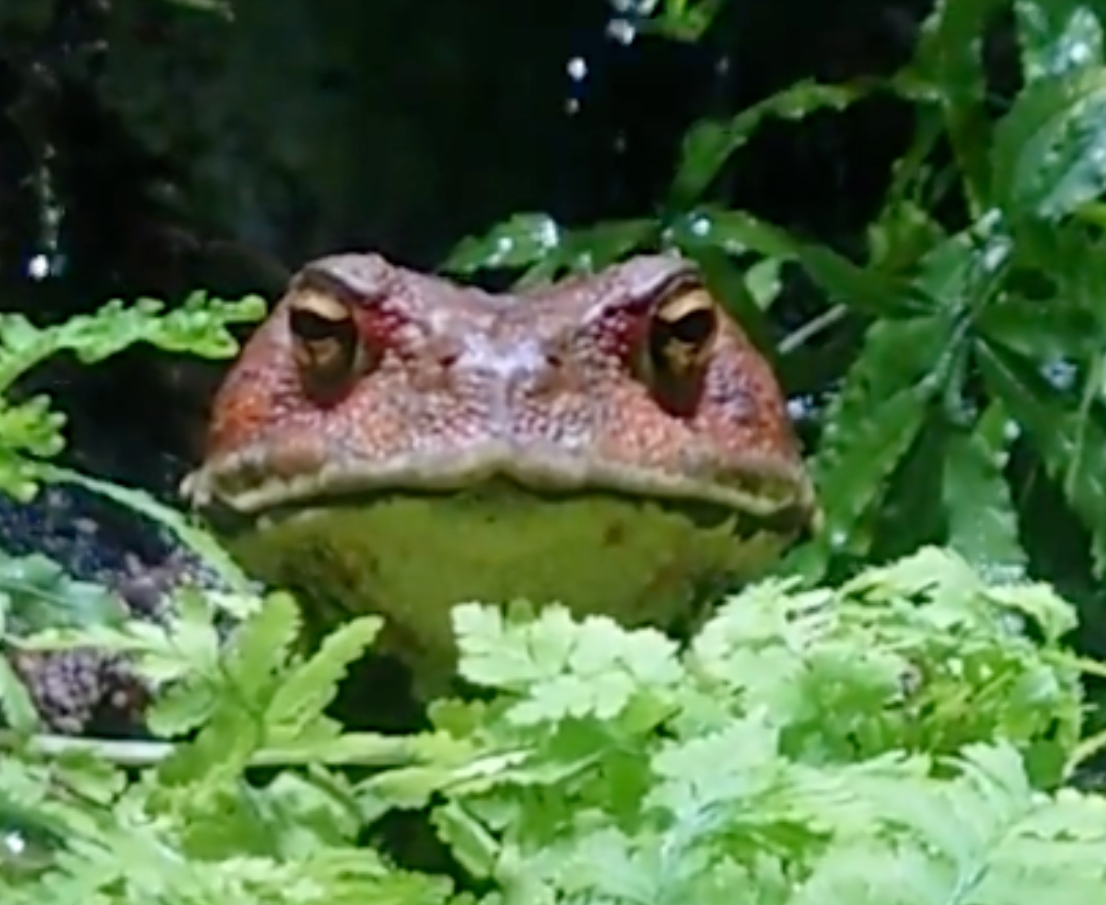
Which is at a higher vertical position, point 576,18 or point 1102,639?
point 576,18

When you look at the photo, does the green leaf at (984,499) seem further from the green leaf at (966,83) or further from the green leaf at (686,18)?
the green leaf at (686,18)

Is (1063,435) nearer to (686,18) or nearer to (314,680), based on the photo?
(686,18)

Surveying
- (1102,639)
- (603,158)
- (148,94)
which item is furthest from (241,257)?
(1102,639)

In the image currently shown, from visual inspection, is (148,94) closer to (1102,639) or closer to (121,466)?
(121,466)

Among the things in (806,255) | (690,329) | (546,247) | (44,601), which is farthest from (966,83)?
(44,601)

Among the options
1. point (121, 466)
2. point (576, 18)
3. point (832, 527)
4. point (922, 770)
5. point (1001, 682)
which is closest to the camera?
point (922, 770)

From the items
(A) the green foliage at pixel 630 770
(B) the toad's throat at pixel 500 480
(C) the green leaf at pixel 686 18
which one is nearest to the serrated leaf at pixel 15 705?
(A) the green foliage at pixel 630 770

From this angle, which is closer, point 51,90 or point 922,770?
point 922,770

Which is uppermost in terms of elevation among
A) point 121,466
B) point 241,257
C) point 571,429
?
point 571,429
